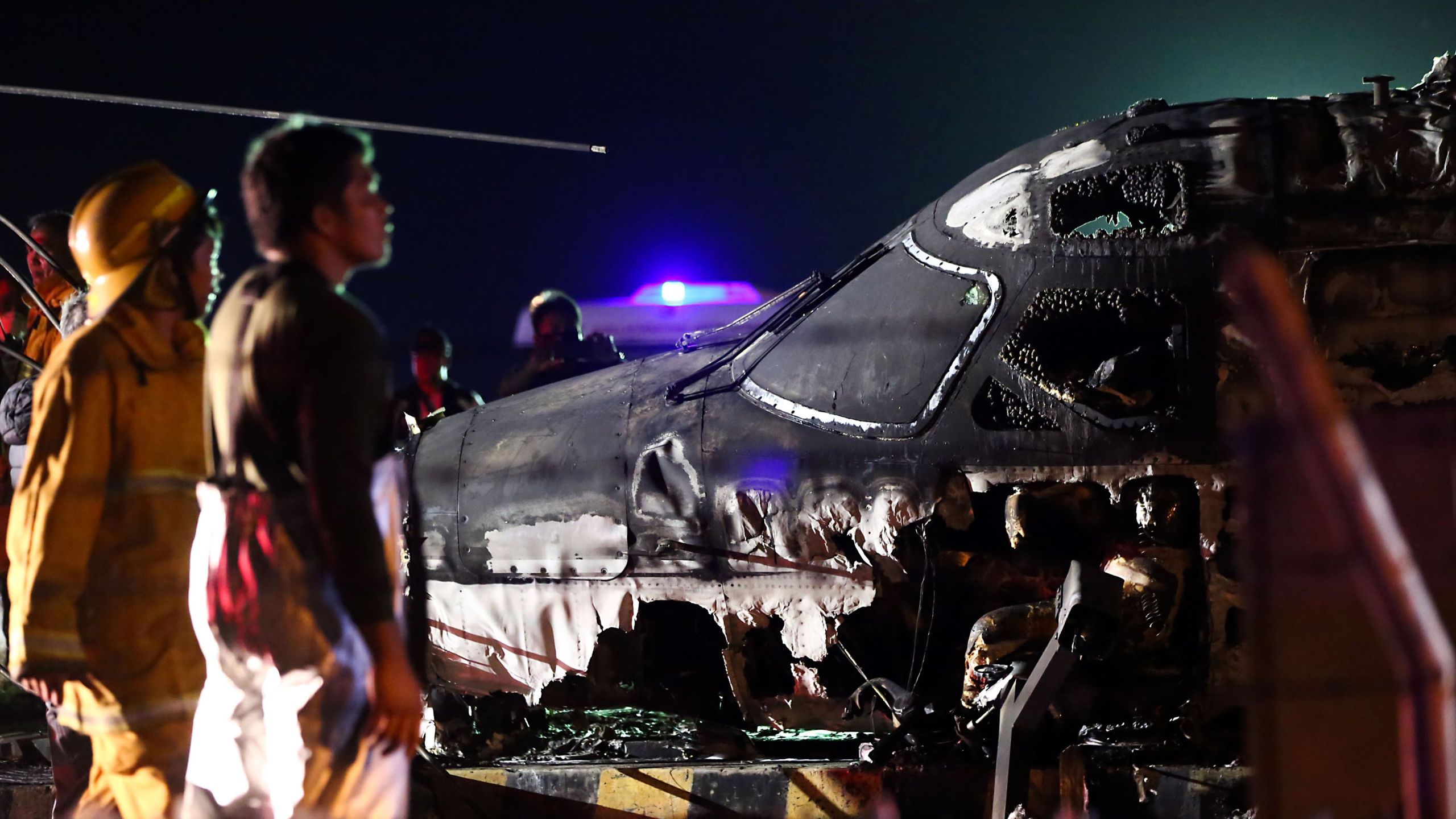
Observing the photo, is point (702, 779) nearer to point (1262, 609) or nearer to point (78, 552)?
point (78, 552)

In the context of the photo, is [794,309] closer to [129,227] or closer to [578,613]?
[578,613]

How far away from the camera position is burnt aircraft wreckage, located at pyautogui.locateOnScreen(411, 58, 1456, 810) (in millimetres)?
4582

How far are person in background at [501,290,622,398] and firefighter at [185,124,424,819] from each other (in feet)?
15.9

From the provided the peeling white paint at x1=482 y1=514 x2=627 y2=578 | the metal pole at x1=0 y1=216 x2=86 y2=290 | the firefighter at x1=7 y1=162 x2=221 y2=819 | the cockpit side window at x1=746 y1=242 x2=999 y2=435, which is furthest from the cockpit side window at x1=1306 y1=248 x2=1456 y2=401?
the metal pole at x1=0 y1=216 x2=86 y2=290

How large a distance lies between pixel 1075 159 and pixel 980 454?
1234 millimetres

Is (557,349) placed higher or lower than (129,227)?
higher

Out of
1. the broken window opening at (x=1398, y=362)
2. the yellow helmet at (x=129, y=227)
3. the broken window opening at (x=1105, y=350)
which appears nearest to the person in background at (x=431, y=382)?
the broken window opening at (x=1105, y=350)

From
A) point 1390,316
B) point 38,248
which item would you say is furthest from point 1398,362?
point 38,248

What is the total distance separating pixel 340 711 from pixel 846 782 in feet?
8.90

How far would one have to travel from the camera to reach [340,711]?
2414 millimetres

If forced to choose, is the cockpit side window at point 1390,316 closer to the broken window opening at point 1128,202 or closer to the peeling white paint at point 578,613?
the broken window opening at point 1128,202

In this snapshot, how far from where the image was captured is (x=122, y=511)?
2920 millimetres

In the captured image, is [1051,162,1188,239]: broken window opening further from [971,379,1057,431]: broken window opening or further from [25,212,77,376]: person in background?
[25,212,77,376]: person in background

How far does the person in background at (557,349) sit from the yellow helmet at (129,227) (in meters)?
4.29
